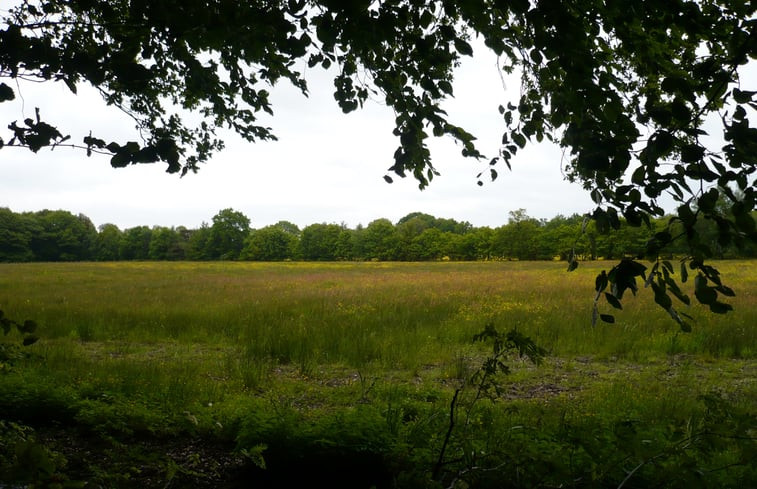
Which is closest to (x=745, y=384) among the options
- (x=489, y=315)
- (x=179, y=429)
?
(x=489, y=315)

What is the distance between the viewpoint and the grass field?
2564 mm

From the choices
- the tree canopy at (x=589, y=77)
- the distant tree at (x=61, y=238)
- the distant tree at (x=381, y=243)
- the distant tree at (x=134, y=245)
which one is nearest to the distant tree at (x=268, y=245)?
the distant tree at (x=381, y=243)

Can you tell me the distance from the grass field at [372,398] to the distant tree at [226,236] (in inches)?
2952

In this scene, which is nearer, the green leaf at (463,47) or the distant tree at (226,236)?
the green leaf at (463,47)

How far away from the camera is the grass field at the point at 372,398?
2564 millimetres

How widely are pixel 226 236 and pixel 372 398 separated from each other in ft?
286

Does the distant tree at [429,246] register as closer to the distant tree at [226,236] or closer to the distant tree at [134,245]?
the distant tree at [226,236]

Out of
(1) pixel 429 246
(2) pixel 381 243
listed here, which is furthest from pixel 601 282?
(2) pixel 381 243

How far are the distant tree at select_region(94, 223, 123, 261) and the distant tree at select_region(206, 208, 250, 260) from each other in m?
21.1

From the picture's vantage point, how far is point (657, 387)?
19.3 feet

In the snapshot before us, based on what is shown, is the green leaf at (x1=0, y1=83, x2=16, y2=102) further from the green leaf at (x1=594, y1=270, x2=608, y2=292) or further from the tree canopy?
the green leaf at (x1=594, y1=270, x2=608, y2=292)

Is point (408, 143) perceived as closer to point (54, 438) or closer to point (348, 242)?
point (54, 438)

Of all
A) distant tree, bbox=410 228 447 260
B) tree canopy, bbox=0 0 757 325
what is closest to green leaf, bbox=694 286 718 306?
tree canopy, bbox=0 0 757 325

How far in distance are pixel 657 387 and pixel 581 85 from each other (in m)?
6.20
